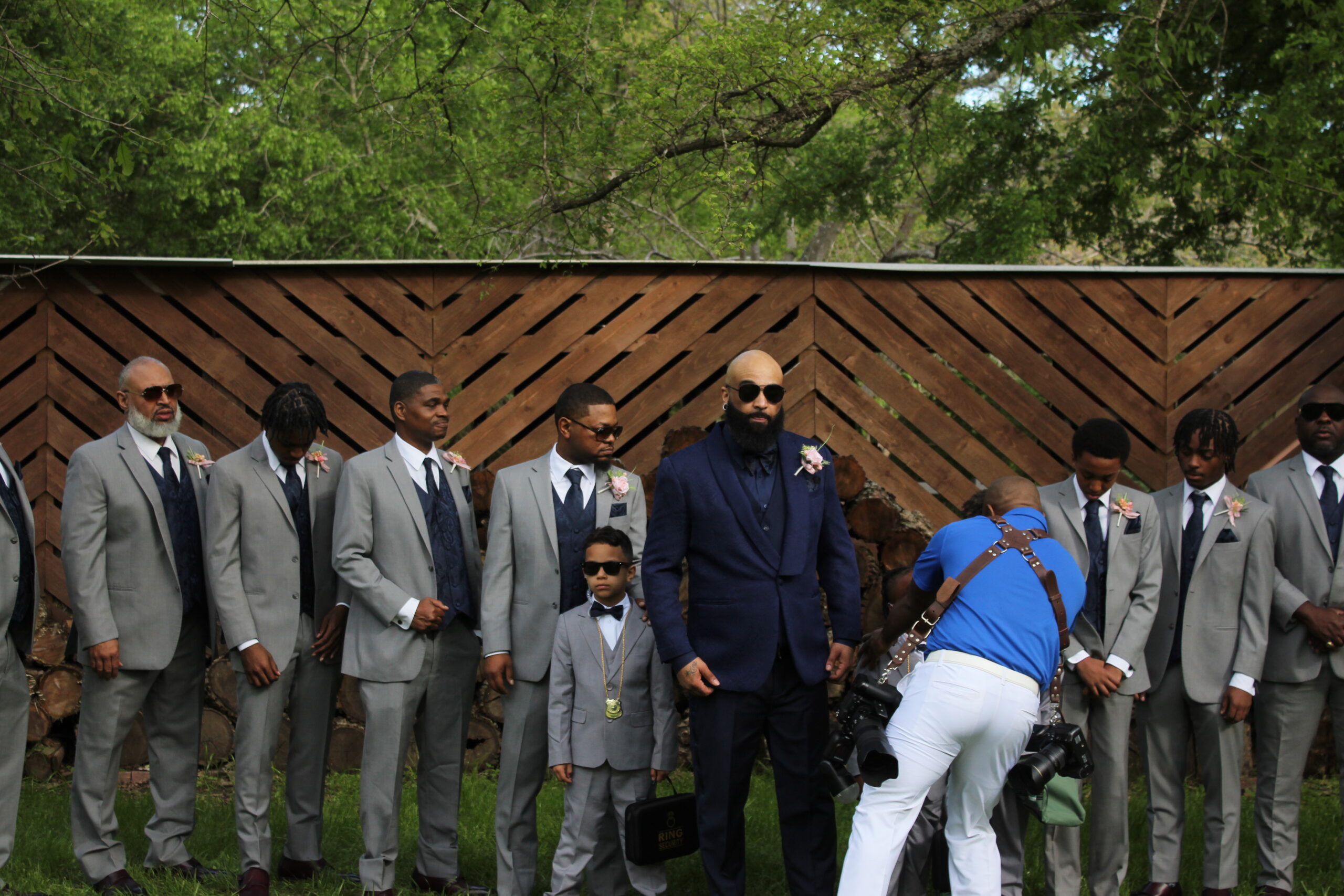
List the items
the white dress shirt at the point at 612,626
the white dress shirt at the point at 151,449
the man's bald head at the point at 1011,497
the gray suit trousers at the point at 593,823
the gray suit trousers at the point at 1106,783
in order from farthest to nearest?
the white dress shirt at the point at 151,449
the gray suit trousers at the point at 1106,783
the white dress shirt at the point at 612,626
the gray suit trousers at the point at 593,823
the man's bald head at the point at 1011,497

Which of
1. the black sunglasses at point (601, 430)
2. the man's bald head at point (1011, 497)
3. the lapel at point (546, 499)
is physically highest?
the black sunglasses at point (601, 430)

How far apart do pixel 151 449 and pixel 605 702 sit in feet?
7.62

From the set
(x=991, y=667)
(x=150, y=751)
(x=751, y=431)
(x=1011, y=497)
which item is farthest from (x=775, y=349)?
(x=150, y=751)

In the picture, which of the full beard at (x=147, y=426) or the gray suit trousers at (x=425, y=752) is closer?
the gray suit trousers at (x=425, y=752)

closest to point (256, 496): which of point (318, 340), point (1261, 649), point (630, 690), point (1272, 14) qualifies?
point (630, 690)

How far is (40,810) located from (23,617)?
5.71ft

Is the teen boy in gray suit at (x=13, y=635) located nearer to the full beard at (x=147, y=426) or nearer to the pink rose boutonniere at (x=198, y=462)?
the full beard at (x=147, y=426)

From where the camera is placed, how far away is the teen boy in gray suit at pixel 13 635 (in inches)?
188

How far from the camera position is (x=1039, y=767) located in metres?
4.04

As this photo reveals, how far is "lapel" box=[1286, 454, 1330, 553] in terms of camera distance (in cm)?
524

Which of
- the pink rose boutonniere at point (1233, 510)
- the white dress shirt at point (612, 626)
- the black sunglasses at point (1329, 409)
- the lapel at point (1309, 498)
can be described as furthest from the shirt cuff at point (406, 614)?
the black sunglasses at point (1329, 409)

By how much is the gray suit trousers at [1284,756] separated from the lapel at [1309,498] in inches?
22.0

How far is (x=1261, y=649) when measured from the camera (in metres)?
5.10

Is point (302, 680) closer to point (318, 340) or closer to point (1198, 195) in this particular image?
point (318, 340)
